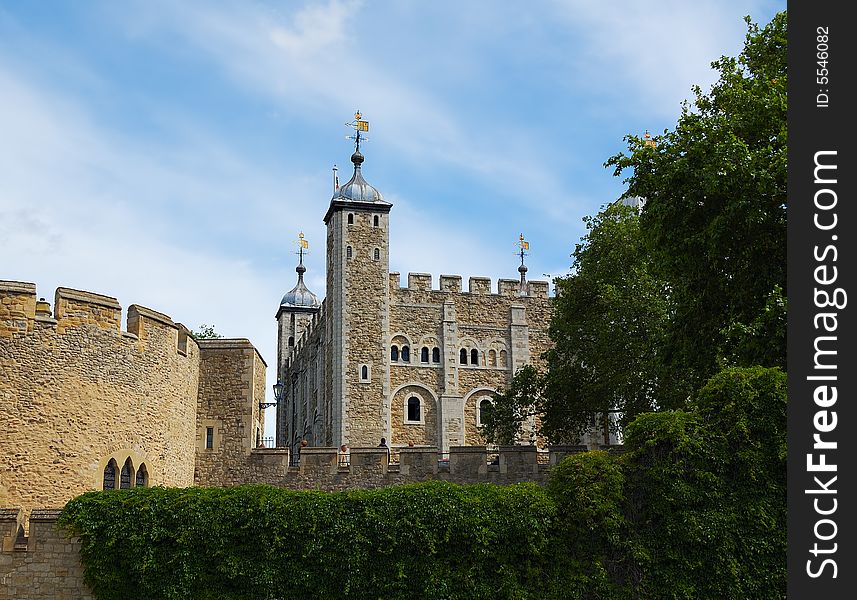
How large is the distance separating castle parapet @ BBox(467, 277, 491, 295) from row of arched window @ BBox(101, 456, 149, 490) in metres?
34.9

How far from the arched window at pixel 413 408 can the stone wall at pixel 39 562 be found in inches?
1374

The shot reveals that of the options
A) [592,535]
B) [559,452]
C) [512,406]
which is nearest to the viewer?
[592,535]

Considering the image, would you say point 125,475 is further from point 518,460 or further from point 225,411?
point 518,460

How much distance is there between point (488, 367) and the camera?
55.5 metres

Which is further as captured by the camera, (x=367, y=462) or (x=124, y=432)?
(x=367, y=462)

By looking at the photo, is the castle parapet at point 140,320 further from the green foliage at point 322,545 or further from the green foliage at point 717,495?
the green foliage at point 717,495

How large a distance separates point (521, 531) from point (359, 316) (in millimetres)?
34568

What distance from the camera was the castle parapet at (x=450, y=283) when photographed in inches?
2188

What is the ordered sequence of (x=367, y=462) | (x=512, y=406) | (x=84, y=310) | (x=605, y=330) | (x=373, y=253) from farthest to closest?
(x=373, y=253)
(x=512, y=406)
(x=605, y=330)
(x=367, y=462)
(x=84, y=310)

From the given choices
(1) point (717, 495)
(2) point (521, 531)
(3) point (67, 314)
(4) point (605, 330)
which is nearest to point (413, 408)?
(4) point (605, 330)

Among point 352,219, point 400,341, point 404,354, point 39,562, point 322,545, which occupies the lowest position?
point 39,562

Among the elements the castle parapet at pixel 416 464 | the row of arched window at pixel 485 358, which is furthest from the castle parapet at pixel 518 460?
the row of arched window at pixel 485 358

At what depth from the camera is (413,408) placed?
53969 millimetres

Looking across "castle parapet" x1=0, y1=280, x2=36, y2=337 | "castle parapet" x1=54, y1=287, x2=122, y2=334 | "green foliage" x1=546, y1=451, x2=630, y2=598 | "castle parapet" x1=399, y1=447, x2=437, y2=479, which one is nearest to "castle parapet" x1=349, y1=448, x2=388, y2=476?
"castle parapet" x1=399, y1=447, x2=437, y2=479
